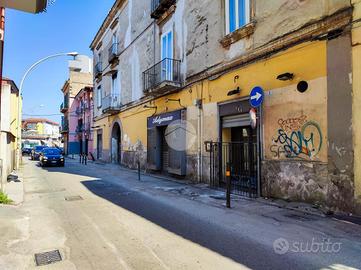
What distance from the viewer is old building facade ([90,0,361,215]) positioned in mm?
7000

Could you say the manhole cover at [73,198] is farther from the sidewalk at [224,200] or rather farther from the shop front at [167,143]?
the shop front at [167,143]

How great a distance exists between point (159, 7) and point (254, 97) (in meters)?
8.94

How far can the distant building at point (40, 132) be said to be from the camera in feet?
244

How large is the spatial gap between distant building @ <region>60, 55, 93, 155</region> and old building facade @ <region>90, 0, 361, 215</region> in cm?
2921

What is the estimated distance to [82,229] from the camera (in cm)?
595

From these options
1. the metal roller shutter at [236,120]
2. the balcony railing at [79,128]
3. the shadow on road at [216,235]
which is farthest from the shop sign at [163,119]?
the balcony railing at [79,128]

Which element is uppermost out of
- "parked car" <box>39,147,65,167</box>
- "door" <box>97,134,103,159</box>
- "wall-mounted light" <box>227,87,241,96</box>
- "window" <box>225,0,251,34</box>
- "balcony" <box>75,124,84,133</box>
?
"window" <box>225,0,251,34</box>

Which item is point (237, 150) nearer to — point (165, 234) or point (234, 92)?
point (234, 92)

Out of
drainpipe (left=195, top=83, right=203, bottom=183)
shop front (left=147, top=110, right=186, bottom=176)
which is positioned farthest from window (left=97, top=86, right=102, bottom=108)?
drainpipe (left=195, top=83, right=203, bottom=183)

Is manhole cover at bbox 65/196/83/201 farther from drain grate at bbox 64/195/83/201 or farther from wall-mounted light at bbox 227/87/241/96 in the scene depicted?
wall-mounted light at bbox 227/87/241/96

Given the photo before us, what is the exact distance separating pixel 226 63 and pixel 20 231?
817 centimetres

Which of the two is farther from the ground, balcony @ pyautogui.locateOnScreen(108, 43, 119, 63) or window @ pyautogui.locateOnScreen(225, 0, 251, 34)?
balcony @ pyautogui.locateOnScreen(108, 43, 119, 63)

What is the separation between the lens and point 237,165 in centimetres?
1073

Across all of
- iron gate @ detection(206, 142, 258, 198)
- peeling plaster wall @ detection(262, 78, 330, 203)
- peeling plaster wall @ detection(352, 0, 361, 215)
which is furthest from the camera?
iron gate @ detection(206, 142, 258, 198)
